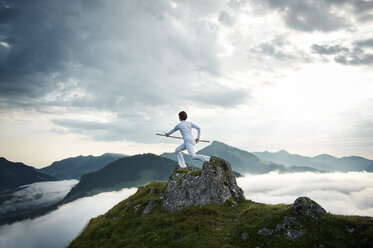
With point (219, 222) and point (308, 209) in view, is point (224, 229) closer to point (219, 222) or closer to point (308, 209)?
point (219, 222)

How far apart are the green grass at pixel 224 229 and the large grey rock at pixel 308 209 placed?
41 cm

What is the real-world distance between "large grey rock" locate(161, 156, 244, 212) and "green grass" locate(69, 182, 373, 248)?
1055 millimetres

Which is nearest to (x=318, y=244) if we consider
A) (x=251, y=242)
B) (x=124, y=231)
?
(x=251, y=242)

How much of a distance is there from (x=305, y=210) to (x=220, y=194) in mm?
9080

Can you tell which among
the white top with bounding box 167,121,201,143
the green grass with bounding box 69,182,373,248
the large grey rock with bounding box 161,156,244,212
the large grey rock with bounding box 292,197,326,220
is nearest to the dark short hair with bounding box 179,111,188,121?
the white top with bounding box 167,121,201,143

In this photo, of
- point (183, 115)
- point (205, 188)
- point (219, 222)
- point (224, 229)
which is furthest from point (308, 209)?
point (183, 115)

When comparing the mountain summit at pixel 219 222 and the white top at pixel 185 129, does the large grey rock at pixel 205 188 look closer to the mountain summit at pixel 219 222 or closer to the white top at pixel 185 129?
the mountain summit at pixel 219 222

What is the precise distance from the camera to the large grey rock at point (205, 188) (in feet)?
69.3

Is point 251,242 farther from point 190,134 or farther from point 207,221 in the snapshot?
point 190,134

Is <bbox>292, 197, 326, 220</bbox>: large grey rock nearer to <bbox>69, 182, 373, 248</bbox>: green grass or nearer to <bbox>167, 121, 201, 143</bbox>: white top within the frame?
<bbox>69, 182, 373, 248</bbox>: green grass

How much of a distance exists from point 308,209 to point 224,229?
5808mm

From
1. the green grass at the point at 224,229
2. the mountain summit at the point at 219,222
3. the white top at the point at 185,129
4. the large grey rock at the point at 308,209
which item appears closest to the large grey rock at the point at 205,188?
the mountain summit at the point at 219,222

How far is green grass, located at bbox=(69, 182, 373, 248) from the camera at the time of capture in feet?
35.3

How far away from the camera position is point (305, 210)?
12992mm
